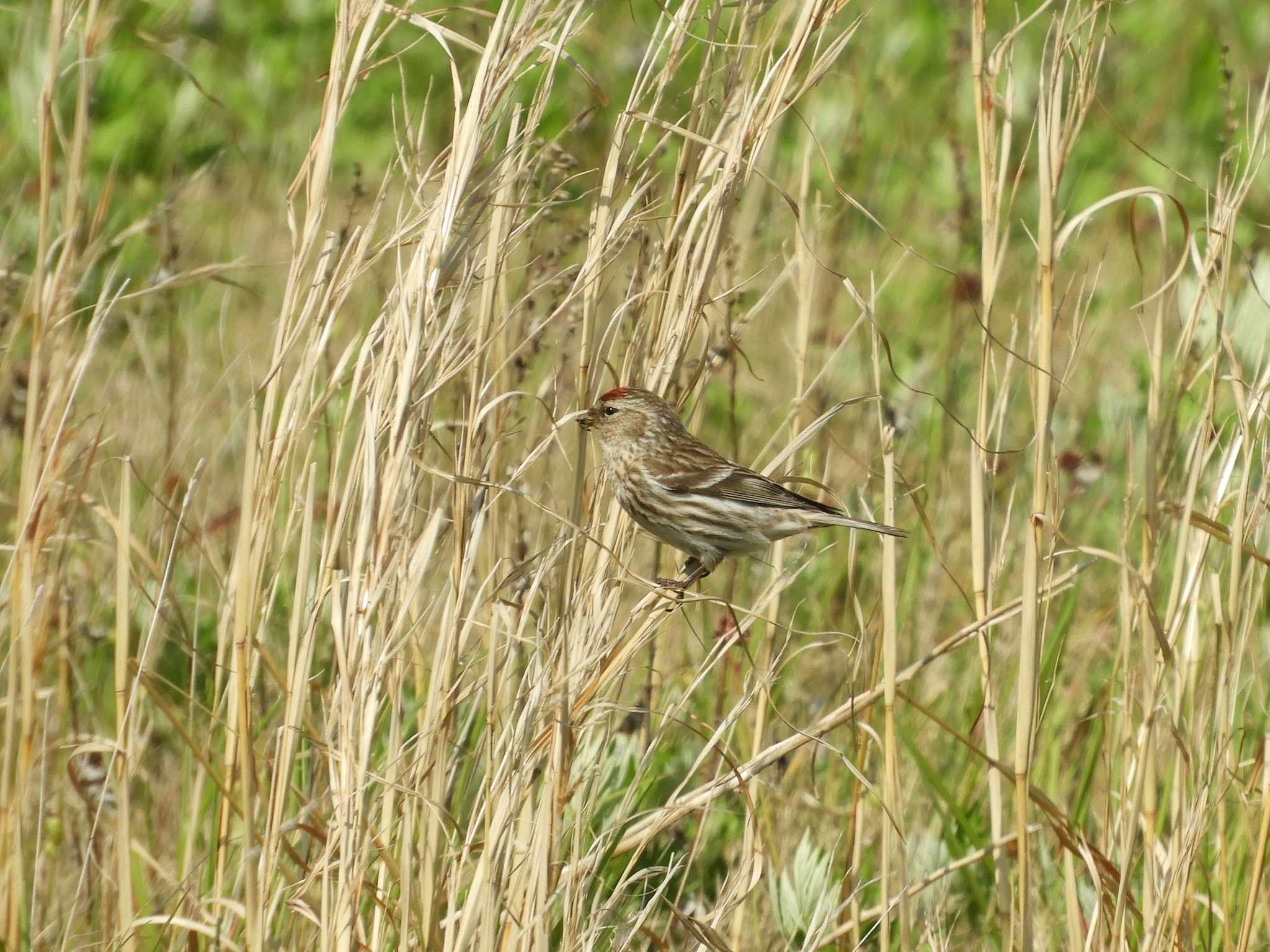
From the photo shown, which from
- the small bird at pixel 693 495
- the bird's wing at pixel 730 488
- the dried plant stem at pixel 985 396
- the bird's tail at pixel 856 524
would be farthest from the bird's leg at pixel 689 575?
the dried plant stem at pixel 985 396

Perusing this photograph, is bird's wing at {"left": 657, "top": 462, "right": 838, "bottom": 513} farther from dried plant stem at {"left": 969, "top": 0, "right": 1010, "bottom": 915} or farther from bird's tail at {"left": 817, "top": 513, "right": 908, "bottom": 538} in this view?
dried plant stem at {"left": 969, "top": 0, "right": 1010, "bottom": 915}

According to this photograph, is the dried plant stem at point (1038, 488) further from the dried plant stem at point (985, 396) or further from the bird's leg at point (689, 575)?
the bird's leg at point (689, 575)

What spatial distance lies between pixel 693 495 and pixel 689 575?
206 mm

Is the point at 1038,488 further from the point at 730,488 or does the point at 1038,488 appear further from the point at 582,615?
the point at 730,488

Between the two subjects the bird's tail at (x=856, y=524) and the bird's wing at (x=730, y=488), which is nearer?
the bird's tail at (x=856, y=524)

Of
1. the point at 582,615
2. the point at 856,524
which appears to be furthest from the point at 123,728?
the point at 856,524

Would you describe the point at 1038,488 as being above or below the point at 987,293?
below

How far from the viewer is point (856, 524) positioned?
3.16 meters

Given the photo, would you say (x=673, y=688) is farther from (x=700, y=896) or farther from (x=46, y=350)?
(x=46, y=350)

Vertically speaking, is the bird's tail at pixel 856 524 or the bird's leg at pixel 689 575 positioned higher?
the bird's tail at pixel 856 524

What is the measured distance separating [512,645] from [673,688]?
132 cm

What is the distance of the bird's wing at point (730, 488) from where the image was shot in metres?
3.70

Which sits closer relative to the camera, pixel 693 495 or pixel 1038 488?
pixel 1038 488

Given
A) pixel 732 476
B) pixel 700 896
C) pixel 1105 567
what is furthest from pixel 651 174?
pixel 1105 567
